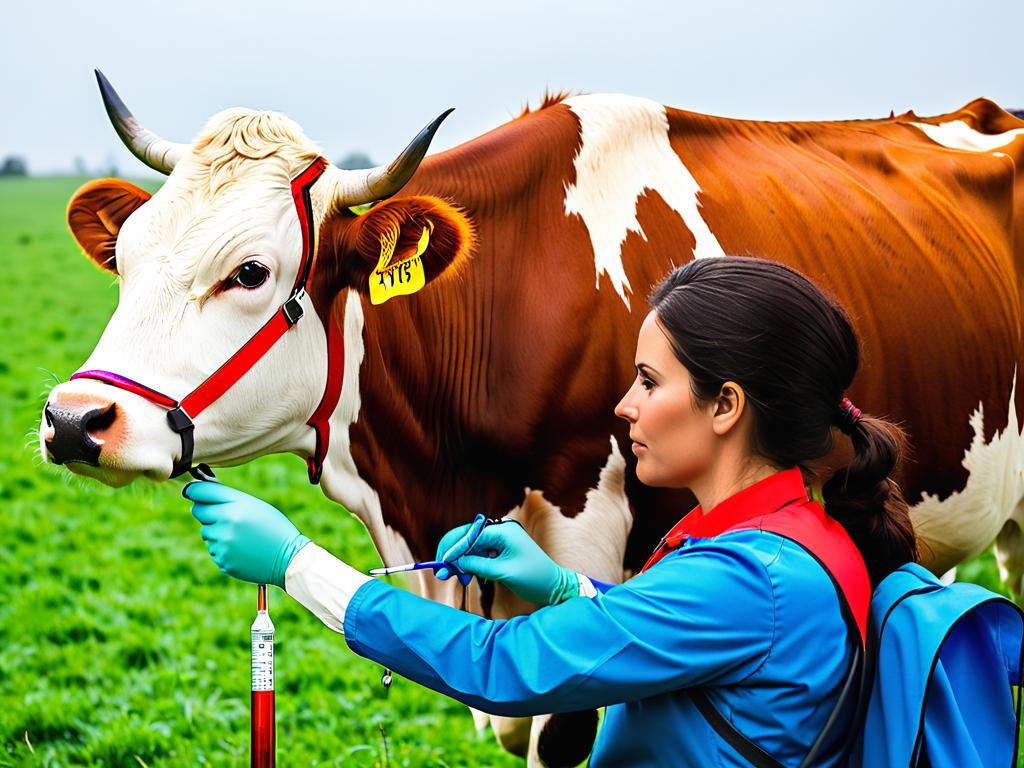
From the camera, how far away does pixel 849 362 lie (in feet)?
5.93

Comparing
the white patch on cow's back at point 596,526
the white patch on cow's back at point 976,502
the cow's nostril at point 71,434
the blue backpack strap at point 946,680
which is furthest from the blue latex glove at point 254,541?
the white patch on cow's back at point 976,502

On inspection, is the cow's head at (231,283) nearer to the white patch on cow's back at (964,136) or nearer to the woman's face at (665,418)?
the woman's face at (665,418)

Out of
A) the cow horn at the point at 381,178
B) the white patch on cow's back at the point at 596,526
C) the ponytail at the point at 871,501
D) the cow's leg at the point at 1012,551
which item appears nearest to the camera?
the ponytail at the point at 871,501

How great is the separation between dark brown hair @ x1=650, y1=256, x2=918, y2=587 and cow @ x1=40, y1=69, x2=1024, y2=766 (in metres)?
0.92

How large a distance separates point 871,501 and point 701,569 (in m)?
0.40

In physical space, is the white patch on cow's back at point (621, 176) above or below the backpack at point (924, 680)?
above

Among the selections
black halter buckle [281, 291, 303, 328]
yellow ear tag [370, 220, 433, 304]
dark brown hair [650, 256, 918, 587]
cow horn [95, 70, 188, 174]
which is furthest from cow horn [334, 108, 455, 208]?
dark brown hair [650, 256, 918, 587]

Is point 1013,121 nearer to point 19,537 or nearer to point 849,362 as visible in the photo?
point 849,362

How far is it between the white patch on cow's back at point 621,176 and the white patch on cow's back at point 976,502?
1156 mm

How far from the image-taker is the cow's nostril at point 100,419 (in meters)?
2.25

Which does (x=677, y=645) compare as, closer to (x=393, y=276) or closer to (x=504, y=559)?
(x=504, y=559)

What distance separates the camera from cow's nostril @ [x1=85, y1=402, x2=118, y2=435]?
225 centimetres

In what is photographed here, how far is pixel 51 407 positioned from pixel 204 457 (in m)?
0.38

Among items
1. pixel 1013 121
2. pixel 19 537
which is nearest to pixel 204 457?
pixel 1013 121
